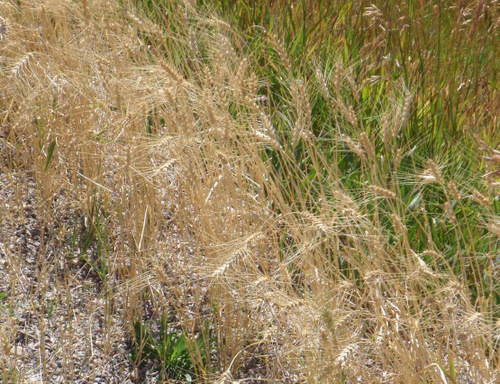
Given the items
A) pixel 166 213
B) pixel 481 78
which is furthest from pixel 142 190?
pixel 481 78

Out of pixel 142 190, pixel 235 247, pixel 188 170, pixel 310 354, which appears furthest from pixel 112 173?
pixel 310 354

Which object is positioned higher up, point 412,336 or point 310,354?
point 412,336

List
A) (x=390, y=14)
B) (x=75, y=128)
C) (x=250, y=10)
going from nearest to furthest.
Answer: (x=75, y=128), (x=390, y=14), (x=250, y=10)

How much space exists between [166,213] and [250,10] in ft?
4.58

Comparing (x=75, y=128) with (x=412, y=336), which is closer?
(x=412, y=336)

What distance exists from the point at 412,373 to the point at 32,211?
1.56 metres

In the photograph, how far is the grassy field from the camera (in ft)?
5.21

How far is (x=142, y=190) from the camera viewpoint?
2146 mm

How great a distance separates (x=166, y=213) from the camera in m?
2.45

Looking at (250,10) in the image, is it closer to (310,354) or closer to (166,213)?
(166,213)

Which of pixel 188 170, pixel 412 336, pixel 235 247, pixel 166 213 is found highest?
pixel 188 170

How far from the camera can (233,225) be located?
1.94 m

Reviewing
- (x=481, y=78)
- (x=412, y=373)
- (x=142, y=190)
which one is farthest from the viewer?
(x=481, y=78)

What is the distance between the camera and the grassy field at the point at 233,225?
5.21 ft
